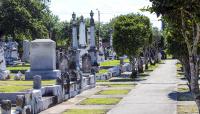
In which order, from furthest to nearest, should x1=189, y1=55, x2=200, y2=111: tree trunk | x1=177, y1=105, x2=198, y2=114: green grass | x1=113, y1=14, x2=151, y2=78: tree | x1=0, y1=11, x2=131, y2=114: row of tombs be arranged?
x1=113, y1=14, x2=151, y2=78: tree < x1=177, y1=105, x2=198, y2=114: green grass < x1=0, y1=11, x2=131, y2=114: row of tombs < x1=189, y1=55, x2=200, y2=111: tree trunk

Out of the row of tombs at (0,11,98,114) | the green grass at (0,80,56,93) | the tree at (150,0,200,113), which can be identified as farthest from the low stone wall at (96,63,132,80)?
the tree at (150,0,200,113)

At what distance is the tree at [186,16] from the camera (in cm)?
1197

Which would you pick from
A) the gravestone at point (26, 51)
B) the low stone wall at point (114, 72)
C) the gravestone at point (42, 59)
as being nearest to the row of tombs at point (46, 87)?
the gravestone at point (42, 59)

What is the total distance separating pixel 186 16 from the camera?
12945mm

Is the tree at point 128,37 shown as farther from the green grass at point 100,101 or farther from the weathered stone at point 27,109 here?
the weathered stone at point 27,109

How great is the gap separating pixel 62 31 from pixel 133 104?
9416 centimetres

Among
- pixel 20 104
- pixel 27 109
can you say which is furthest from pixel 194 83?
pixel 27 109

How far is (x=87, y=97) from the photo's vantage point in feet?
81.5

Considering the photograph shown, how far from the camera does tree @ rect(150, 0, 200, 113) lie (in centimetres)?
1197

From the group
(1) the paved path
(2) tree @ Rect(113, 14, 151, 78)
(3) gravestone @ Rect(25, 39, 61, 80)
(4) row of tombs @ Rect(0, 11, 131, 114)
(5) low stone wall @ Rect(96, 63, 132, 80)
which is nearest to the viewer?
(4) row of tombs @ Rect(0, 11, 131, 114)

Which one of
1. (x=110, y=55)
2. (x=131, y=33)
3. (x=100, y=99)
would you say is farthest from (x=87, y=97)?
(x=110, y=55)

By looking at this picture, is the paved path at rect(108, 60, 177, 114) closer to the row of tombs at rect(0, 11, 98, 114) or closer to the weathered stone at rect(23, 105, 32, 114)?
the row of tombs at rect(0, 11, 98, 114)

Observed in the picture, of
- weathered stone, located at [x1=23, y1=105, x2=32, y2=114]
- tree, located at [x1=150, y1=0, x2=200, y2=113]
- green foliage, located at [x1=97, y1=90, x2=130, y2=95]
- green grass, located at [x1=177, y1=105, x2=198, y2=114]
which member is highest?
tree, located at [x1=150, y1=0, x2=200, y2=113]

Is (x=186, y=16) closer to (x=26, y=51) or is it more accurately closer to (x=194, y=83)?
(x=194, y=83)
